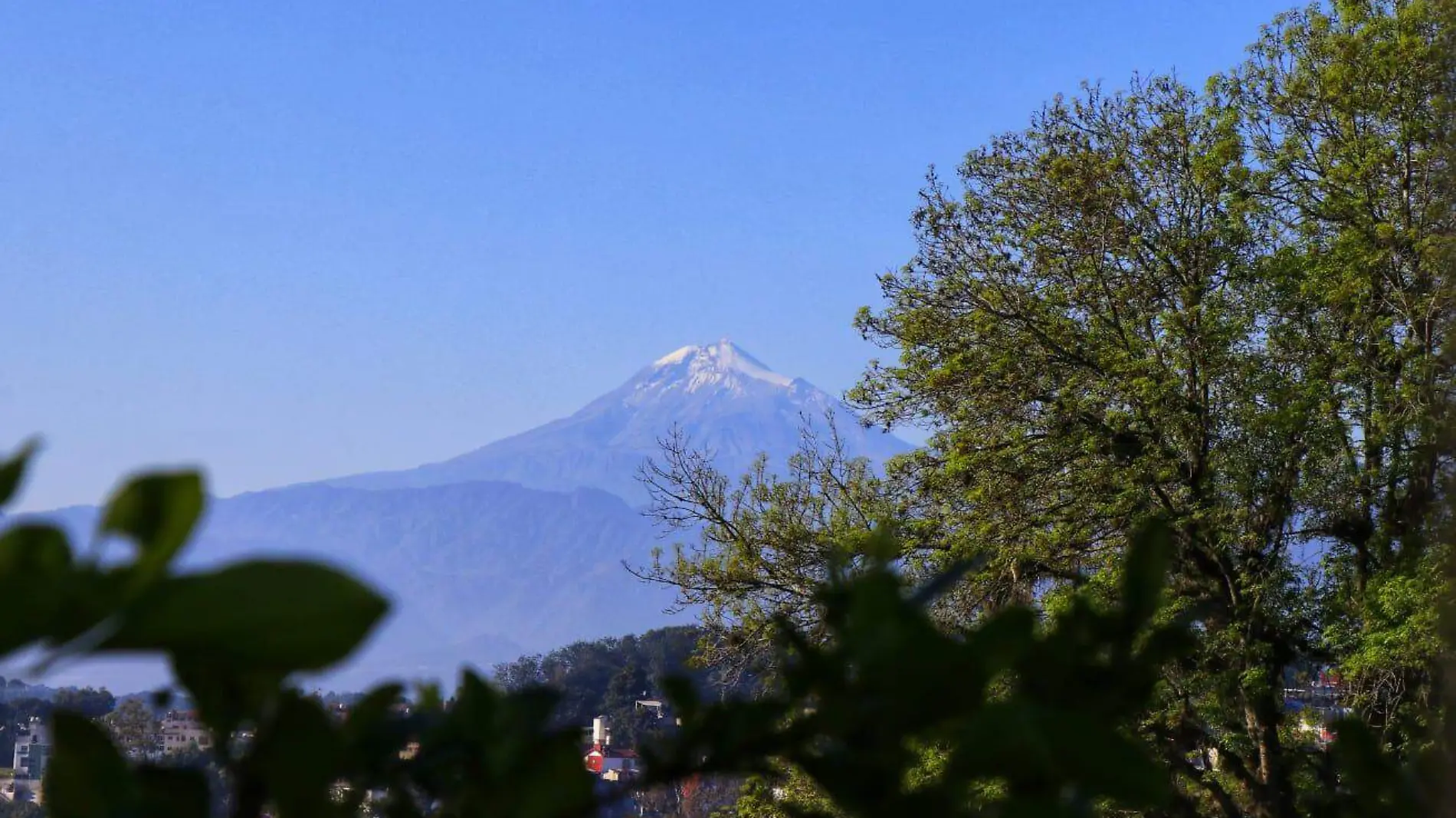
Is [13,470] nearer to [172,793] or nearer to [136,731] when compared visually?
[172,793]

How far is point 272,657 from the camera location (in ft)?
1.22

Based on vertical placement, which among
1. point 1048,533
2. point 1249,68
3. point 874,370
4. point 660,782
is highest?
point 1249,68

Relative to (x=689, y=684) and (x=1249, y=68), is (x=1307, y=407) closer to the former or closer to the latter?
(x=1249, y=68)

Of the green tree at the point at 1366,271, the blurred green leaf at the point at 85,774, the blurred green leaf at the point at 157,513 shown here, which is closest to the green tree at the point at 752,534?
the green tree at the point at 1366,271

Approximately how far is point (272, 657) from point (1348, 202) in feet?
47.5

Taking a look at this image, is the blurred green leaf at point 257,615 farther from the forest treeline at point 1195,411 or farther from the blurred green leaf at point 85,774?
the forest treeline at point 1195,411

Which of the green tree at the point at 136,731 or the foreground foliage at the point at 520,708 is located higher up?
the green tree at the point at 136,731

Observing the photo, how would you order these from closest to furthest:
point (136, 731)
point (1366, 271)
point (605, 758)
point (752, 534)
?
point (136, 731) < point (605, 758) < point (1366, 271) < point (752, 534)

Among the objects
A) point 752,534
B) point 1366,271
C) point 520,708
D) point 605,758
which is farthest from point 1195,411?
point 520,708

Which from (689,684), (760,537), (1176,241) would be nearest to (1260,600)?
(1176,241)

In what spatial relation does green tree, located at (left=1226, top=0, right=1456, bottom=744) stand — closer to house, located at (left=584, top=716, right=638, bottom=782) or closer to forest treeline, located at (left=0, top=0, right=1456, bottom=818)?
forest treeline, located at (left=0, top=0, right=1456, bottom=818)

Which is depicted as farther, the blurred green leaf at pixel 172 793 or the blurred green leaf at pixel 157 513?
the blurred green leaf at pixel 172 793

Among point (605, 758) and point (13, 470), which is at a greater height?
point (13, 470)

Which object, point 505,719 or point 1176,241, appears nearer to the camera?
point 505,719
